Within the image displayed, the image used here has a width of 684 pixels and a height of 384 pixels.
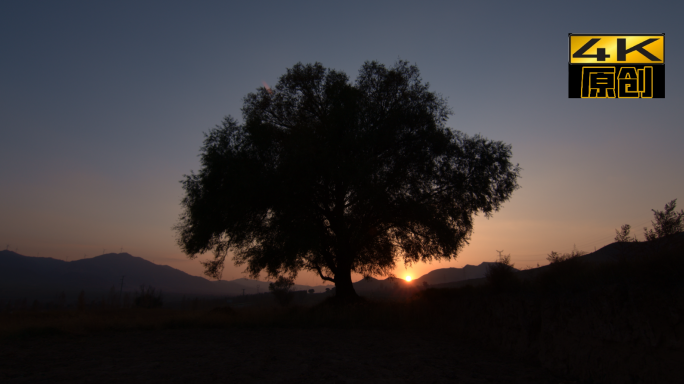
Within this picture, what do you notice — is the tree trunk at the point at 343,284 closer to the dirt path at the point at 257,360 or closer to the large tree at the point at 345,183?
the large tree at the point at 345,183

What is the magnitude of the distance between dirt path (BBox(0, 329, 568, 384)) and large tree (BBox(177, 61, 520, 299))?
4856mm

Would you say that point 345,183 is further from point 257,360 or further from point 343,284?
point 257,360

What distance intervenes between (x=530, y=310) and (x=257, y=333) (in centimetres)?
938

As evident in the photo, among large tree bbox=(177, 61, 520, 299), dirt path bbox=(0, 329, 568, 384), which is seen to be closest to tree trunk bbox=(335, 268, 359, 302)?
large tree bbox=(177, 61, 520, 299)

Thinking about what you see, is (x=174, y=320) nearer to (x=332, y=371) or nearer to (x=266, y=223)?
(x=266, y=223)

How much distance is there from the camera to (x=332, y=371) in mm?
7539

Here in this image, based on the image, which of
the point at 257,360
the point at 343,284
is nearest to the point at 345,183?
the point at 343,284

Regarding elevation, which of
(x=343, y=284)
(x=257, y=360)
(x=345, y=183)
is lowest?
(x=257, y=360)

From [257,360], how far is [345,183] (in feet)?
27.8

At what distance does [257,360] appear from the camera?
28.0 ft

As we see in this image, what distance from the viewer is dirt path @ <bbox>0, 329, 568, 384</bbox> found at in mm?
6895

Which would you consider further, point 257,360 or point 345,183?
point 345,183

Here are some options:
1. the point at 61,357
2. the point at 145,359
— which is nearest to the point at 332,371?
the point at 145,359

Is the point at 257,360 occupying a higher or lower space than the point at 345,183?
lower
